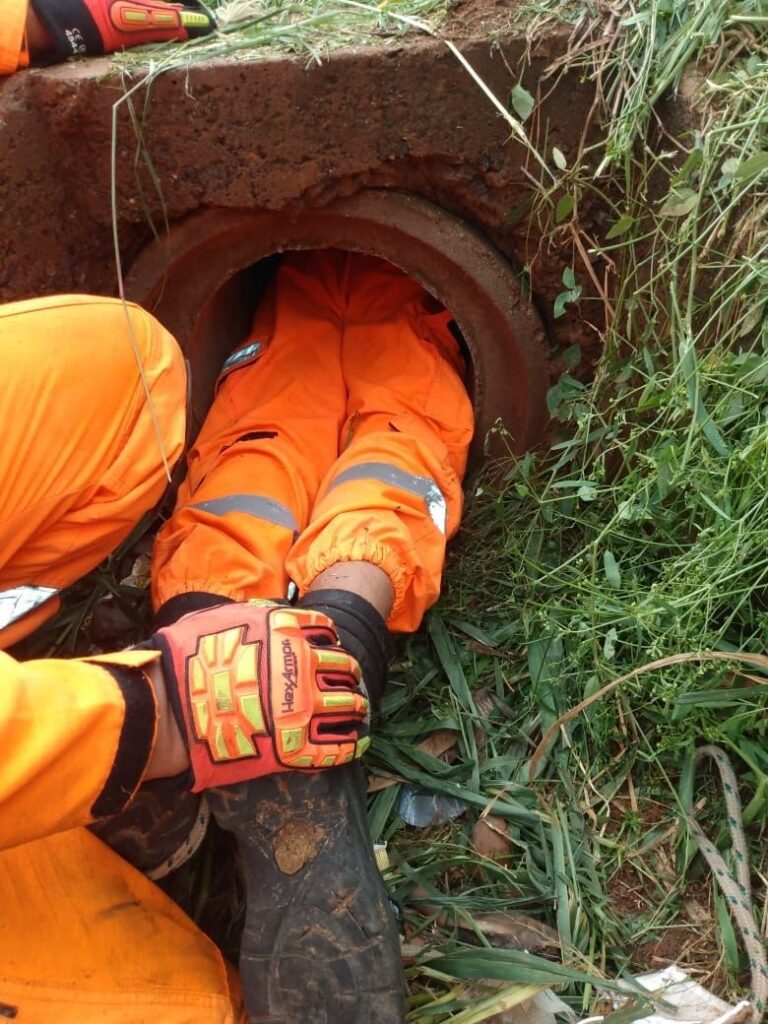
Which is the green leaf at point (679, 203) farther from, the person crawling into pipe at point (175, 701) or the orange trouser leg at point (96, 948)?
the orange trouser leg at point (96, 948)

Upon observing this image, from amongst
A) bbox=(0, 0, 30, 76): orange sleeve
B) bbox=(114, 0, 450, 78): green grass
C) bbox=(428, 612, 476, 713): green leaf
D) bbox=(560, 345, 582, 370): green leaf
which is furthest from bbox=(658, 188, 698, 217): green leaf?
bbox=(0, 0, 30, 76): orange sleeve

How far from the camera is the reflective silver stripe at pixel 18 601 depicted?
1.45m

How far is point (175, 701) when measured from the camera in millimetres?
1281

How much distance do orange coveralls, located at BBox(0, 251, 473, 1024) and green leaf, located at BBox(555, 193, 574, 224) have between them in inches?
20.0

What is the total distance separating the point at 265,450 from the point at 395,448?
0.30 m

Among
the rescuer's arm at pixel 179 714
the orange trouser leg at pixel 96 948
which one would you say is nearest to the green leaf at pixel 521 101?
the rescuer's arm at pixel 179 714

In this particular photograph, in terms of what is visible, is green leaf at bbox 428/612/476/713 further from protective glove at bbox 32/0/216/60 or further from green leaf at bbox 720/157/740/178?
protective glove at bbox 32/0/216/60

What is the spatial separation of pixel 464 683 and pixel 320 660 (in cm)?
67

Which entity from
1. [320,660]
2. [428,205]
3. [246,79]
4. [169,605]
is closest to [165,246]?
[246,79]

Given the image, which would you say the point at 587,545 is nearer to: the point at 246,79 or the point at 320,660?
the point at 320,660

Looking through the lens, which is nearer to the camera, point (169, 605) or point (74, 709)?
point (74, 709)

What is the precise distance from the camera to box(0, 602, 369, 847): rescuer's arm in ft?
3.47

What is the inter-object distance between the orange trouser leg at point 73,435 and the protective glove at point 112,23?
66 cm

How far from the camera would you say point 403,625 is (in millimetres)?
1834
